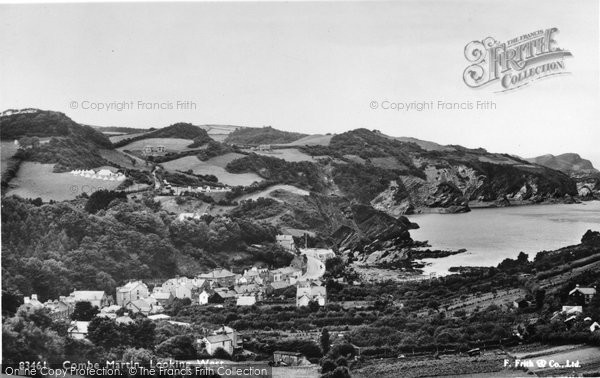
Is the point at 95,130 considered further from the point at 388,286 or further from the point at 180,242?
the point at 388,286

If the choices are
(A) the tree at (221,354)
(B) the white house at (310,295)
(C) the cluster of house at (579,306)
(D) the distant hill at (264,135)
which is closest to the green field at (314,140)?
(D) the distant hill at (264,135)

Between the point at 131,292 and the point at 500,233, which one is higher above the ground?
the point at 500,233

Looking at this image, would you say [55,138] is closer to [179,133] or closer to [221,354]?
[179,133]

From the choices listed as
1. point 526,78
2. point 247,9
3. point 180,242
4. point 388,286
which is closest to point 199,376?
point 180,242

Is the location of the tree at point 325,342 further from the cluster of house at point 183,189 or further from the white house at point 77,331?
the white house at point 77,331

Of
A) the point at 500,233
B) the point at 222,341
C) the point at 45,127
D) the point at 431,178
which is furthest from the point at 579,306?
the point at 45,127
